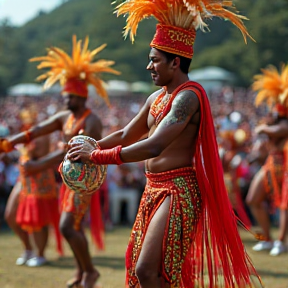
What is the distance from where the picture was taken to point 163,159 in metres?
4.48

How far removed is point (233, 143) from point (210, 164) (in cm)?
691

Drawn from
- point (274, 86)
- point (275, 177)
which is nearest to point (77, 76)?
point (274, 86)

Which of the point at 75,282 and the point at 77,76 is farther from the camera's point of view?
the point at 77,76

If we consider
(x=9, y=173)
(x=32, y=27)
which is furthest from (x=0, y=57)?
(x=9, y=173)

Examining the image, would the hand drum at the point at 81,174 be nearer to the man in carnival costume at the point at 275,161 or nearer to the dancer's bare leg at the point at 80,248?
the dancer's bare leg at the point at 80,248

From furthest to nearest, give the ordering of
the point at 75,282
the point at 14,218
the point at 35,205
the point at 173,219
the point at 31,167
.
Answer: the point at 14,218 → the point at 35,205 → the point at 31,167 → the point at 75,282 → the point at 173,219

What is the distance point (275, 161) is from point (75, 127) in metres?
3.62

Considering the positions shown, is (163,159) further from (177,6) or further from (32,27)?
(32,27)

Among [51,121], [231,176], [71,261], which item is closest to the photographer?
[51,121]

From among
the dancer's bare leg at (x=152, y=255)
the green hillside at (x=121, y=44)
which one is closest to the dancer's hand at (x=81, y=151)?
the dancer's bare leg at (x=152, y=255)

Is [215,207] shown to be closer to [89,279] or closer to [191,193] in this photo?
[191,193]

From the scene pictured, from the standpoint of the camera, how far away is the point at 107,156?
4.14 metres

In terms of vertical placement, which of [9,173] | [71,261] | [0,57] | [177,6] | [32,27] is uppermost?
[32,27]

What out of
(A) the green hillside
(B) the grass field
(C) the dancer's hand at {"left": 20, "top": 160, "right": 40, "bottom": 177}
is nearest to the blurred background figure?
(B) the grass field
